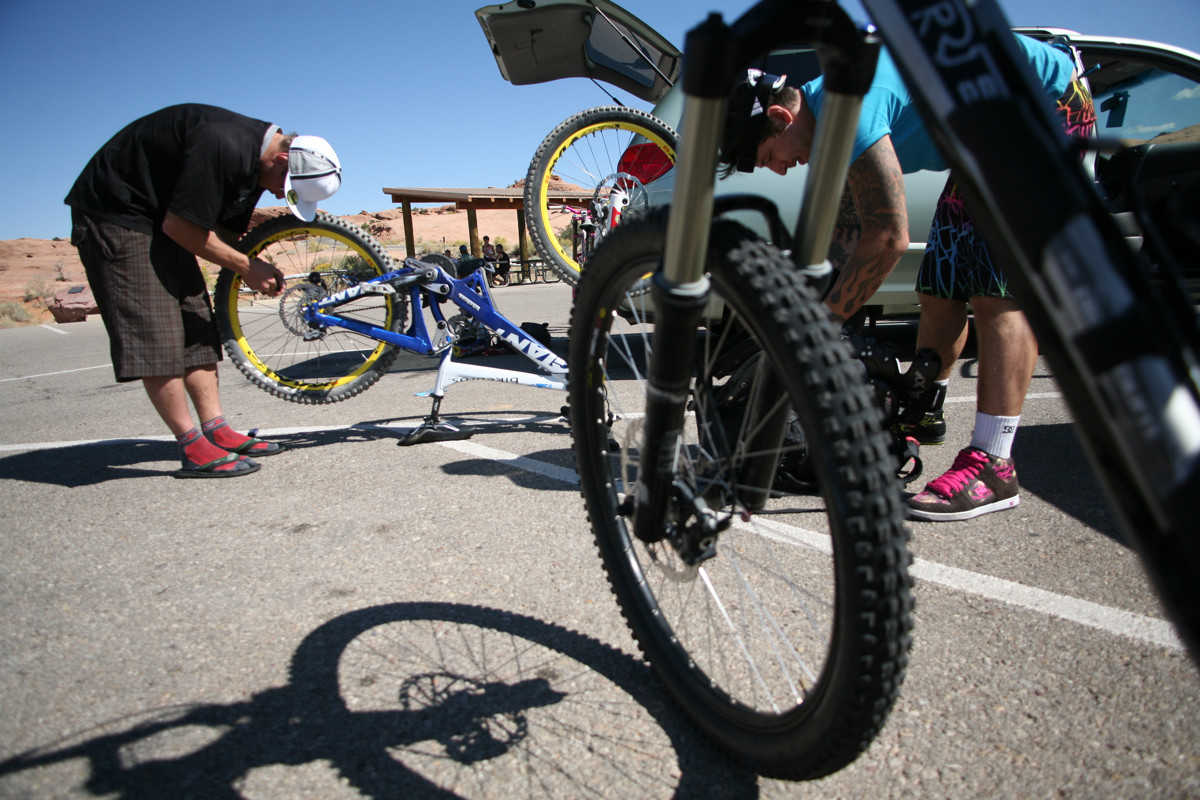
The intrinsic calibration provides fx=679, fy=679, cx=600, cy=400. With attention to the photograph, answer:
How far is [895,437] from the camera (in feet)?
8.31

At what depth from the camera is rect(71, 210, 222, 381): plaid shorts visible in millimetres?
3027

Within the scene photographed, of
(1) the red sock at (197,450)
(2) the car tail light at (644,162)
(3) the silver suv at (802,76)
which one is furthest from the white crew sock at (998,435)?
(1) the red sock at (197,450)

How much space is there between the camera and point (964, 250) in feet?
8.02

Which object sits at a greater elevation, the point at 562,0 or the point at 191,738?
the point at 562,0

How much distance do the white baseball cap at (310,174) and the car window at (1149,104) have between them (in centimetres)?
440

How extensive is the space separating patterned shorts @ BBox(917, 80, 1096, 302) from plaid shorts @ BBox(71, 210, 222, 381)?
331 cm

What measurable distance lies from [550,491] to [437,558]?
0.68m

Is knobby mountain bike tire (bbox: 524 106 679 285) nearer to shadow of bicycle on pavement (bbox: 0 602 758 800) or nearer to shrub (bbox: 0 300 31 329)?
shadow of bicycle on pavement (bbox: 0 602 758 800)

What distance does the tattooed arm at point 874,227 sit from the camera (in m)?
2.16

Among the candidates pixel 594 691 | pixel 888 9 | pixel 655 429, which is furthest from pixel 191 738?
pixel 888 9

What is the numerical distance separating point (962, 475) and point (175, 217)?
3368 millimetres

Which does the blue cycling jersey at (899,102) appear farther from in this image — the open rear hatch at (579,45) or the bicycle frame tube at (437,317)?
the open rear hatch at (579,45)

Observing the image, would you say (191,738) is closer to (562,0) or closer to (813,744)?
(813,744)

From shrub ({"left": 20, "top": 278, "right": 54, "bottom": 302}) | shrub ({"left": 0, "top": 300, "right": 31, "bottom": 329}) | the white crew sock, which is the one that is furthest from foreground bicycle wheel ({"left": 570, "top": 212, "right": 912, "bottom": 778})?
shrub ({"left": 20, "top": 278, "right": 54, "bottom": 302})
